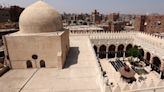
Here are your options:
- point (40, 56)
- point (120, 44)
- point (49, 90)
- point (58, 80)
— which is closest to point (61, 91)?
point (49, 90)

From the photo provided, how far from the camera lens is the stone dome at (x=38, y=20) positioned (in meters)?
11.8

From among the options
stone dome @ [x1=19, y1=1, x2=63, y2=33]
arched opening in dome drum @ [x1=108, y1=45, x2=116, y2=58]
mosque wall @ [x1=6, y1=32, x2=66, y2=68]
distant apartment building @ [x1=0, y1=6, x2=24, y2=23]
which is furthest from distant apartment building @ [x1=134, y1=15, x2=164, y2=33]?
distant apartment building @ [x1=0, y1=6, x2=24, y2=23]

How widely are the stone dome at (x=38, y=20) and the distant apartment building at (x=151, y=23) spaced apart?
33043mm

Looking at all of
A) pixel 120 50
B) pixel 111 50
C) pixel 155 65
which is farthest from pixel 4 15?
pixel 155 65

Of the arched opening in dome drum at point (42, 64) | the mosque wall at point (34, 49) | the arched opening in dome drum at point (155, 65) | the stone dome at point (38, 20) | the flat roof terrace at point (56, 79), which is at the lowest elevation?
the arched opening in dome drum at point (155, 65)

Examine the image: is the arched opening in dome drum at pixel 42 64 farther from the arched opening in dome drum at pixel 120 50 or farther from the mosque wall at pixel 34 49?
the arched opening in dome drum at pixel 120 50

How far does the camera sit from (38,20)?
38.4ft

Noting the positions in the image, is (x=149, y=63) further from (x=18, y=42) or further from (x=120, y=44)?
(x=18, y=42)

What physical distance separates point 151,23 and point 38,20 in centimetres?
3601

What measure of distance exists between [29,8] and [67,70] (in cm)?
612

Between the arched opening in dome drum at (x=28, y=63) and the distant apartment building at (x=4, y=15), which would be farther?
the distant apartment building at (x=4, y=15)

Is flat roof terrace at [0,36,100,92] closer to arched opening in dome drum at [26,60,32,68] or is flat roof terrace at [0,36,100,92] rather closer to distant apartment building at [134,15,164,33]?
arched opening in dome drum at [26,60,32,68]

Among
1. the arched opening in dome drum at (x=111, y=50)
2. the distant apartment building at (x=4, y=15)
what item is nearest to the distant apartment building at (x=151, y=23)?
the arched opening in dome drum at (x=111, y=50)

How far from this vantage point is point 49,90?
8.49 meters
